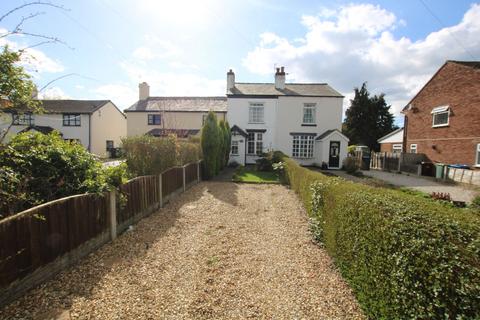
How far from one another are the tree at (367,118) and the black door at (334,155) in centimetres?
1887

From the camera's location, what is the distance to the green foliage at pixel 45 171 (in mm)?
4038

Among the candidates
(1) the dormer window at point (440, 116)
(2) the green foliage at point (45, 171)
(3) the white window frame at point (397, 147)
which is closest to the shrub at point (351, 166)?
(1) the dormer window at point (440, 116)

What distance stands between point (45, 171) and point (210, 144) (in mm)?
9847

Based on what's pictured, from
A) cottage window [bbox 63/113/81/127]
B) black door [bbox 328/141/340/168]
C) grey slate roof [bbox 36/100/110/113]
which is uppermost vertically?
grey slate roof [bbox 36/100/110/113]

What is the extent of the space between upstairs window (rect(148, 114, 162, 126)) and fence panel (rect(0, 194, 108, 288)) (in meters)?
24.9

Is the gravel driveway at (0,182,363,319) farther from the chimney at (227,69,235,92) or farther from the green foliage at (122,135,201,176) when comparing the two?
the chimney at (227,69,235,92)

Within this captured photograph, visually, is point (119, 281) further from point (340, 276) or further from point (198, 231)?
point (340, 276)

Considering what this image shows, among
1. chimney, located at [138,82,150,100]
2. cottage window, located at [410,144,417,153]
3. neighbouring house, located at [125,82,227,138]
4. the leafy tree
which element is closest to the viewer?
the leafy tree

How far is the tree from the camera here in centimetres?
3719

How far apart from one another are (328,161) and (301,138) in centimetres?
320

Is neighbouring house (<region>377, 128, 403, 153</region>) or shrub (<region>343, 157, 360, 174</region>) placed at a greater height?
neighbouring house (<region>377, 128, 403, 153</region>)

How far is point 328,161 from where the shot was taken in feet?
70.1

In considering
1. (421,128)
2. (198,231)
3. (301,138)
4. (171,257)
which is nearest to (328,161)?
(301,138)

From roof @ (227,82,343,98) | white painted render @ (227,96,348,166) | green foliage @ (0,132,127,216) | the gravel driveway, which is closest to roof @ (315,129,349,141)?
white painted render @ (227,96,348,166)
